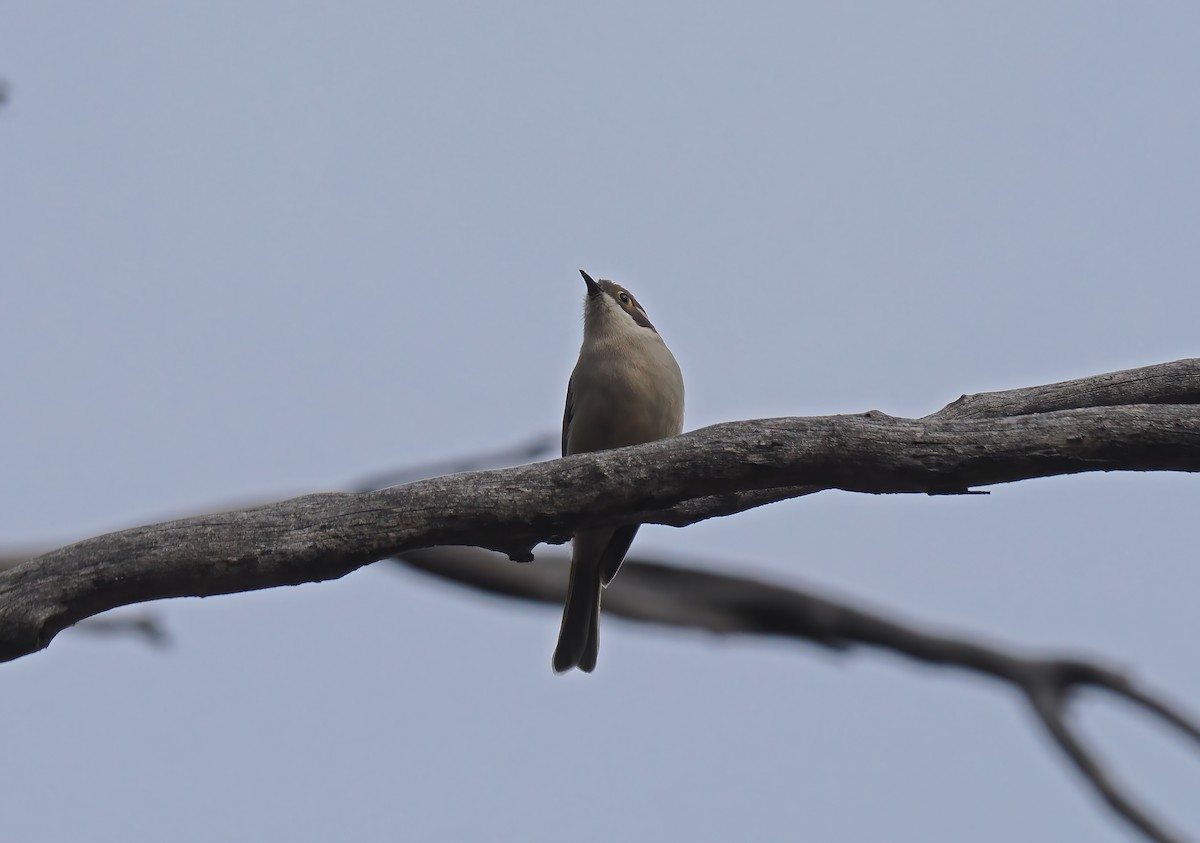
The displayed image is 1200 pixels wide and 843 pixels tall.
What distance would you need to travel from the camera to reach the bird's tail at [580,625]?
286 inches

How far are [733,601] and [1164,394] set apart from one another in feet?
30.1

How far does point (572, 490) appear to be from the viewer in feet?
13.8

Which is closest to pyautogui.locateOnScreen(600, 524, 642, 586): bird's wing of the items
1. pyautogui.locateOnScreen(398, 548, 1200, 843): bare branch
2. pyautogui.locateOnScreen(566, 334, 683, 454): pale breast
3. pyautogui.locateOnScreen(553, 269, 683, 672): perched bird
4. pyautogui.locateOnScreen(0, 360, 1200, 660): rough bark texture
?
pyautogui.locateOnScreen(553, 269, 683, 672): perched bird

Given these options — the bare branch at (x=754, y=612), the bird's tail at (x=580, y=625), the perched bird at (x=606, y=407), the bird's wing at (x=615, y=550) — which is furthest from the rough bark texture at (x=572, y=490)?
the bare branch at (x=754, y=612)

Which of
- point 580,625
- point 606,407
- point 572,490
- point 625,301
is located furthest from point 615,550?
point 572,490

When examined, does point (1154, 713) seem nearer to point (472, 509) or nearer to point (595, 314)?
point (595, 314)

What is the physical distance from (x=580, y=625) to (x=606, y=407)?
1.61 m

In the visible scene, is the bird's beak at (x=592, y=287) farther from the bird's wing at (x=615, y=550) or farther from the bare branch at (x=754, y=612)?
the bare branch at (x=754, y=612)

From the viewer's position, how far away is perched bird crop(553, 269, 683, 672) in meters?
6.37

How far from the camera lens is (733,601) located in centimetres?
1364

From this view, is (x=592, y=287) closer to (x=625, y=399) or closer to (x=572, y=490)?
(x=625, y=399)

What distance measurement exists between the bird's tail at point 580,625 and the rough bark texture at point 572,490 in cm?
303

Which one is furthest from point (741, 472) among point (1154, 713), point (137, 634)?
point (1154, 713)

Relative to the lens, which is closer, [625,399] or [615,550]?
[625,399]
